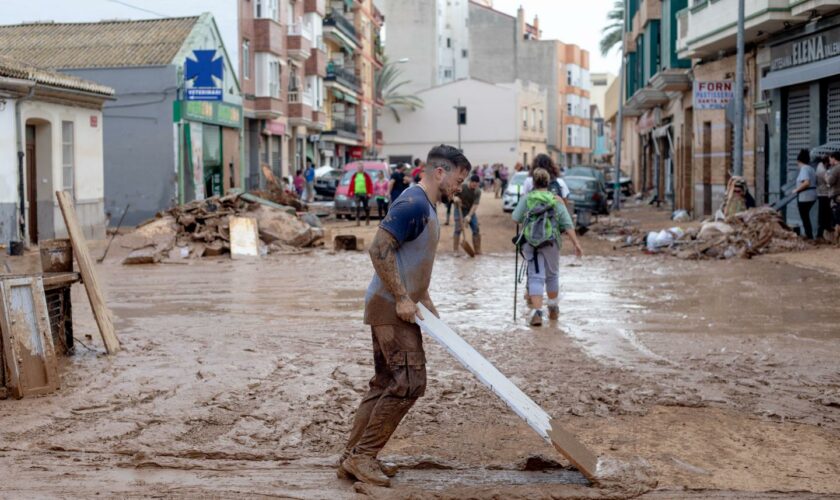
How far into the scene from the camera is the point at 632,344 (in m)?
9.98

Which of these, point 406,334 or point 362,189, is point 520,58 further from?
point 406,334

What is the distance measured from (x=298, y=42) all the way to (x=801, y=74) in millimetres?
29895

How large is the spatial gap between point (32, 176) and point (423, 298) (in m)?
19.3

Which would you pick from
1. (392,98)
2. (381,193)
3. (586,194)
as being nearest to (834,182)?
(586,194)

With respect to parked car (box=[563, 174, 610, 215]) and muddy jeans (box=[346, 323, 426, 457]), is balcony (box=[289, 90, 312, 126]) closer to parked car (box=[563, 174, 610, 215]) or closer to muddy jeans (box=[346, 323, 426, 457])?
parked car (box=[563, 174, 610, 215])

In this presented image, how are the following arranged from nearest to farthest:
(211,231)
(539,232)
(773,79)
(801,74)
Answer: (539,232) < (211,231) < (801,74) < (773,79)

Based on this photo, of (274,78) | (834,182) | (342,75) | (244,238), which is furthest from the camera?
(342,75)

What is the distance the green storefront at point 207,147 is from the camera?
106 ft

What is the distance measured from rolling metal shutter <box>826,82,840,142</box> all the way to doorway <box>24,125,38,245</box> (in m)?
16.4

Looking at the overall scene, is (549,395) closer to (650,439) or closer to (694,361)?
(650,439)

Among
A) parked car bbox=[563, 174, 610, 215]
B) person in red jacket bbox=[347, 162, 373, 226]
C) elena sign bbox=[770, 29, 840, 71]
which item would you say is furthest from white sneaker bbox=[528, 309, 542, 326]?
parked car bbox=[563, 174, 610, 215]

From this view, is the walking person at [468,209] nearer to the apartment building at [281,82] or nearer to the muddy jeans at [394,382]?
the muddy jeans at [394,382]

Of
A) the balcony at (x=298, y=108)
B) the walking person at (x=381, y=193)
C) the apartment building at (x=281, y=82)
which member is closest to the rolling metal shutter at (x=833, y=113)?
the walking person at (x=381, y=193)

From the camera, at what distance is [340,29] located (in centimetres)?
6084
